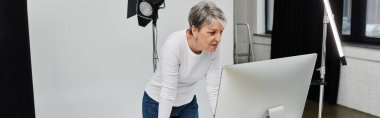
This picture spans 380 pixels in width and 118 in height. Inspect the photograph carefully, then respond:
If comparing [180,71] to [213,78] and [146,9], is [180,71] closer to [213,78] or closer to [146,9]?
[213,78]

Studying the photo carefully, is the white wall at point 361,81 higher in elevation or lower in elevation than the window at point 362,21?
lower

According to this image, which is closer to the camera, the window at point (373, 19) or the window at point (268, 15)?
the window at point (373, 19)

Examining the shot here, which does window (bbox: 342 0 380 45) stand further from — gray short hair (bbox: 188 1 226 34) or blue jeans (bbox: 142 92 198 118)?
gray short hair (bbox: 188 1 226 34)

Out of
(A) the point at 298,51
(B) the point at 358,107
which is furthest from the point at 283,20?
(B) the point at 358,107

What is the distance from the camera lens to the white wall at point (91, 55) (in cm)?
242

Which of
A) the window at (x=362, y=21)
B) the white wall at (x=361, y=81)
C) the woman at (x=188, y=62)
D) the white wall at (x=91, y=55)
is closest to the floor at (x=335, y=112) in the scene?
the white wall at (x=361, y=81)

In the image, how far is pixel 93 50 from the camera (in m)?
2.58

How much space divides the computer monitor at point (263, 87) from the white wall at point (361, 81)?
2.78 meters

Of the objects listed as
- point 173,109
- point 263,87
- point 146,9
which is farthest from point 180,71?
point 146,9

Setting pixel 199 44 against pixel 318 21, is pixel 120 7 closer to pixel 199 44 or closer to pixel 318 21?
pixel 199 44

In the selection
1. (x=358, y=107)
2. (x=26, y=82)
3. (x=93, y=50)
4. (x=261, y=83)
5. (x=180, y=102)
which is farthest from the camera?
(x=358, y=107)

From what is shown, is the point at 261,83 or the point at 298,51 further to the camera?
the point at 298,51

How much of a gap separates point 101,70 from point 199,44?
4.53ft

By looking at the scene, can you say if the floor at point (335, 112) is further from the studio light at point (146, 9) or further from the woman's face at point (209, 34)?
the woman's face at point (209, 34)
